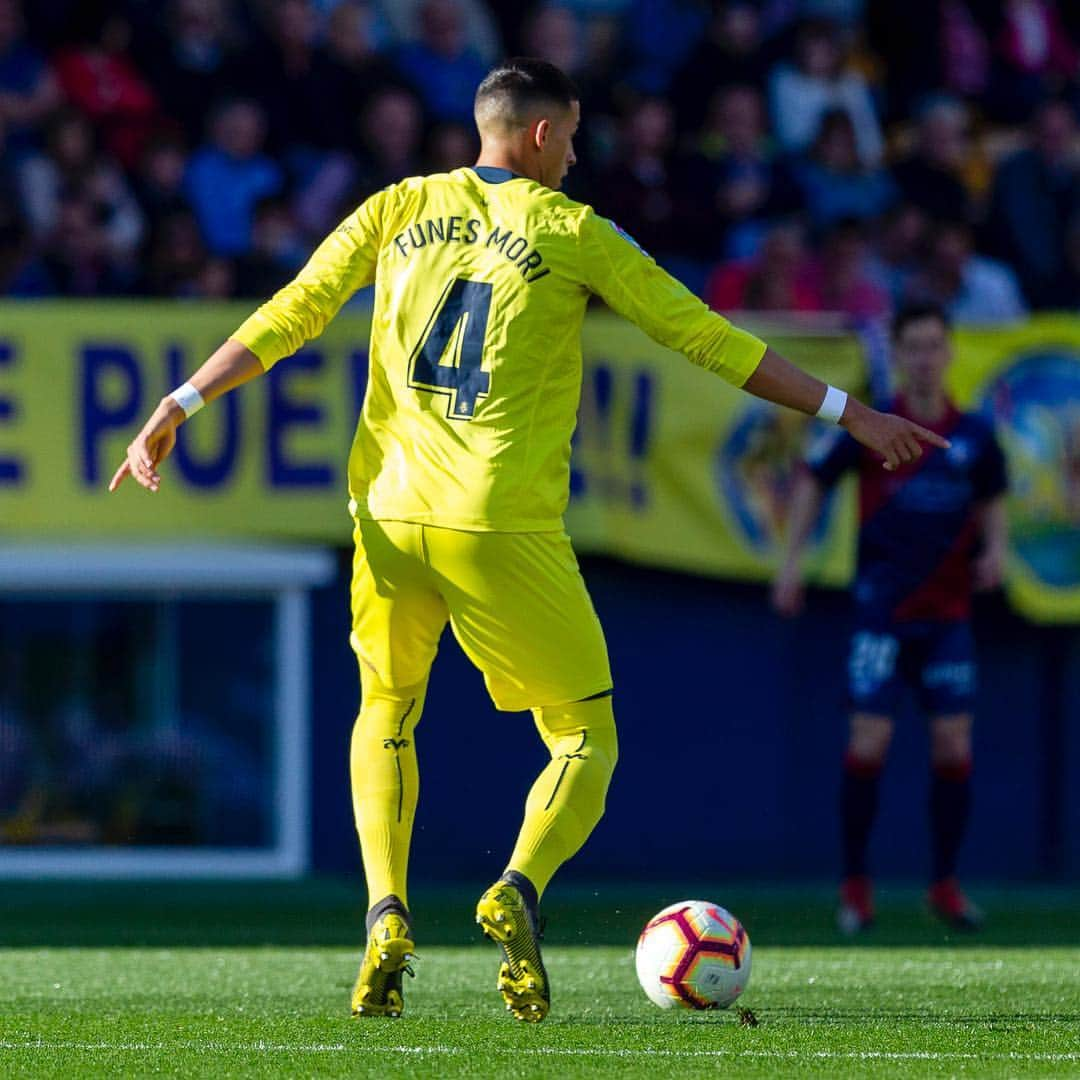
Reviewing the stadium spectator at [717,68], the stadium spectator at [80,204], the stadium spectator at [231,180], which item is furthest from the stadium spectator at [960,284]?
the stadium spectator at [80,204]

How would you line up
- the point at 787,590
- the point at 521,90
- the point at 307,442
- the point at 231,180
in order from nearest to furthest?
the point at 521,90 → the point at 787,590 → the point at 307,442 → the point at 231,180

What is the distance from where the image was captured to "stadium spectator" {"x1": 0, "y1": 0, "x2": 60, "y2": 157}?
10945 mm

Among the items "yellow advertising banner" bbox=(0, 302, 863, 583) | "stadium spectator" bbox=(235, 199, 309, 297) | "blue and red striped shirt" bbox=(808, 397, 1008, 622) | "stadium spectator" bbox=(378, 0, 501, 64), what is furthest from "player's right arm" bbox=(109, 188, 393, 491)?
"stadium spectator" bbox=(378, 0, 501, 64)

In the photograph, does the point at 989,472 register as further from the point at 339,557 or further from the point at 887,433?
the point at 887,433

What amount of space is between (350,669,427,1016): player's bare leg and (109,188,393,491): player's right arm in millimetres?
756

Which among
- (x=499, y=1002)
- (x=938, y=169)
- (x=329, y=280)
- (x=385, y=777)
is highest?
(x=938, y=169)

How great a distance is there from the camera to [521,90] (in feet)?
17.1

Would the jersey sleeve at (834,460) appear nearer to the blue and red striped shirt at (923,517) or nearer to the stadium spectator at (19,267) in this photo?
the blue and red striped shirt at (923,517)

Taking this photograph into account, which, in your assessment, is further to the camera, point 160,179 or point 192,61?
point 192,61

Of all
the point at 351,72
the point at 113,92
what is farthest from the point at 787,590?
the point at 113,92

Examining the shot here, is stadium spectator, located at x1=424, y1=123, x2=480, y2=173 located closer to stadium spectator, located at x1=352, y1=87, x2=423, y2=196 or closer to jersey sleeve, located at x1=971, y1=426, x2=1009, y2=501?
stadium spectator, located at x1=352, y1=87, x2=423, y2=196

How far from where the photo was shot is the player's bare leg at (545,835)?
4.89 m

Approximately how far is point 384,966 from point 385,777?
484 mm

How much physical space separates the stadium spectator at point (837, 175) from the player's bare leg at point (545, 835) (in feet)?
23.4
